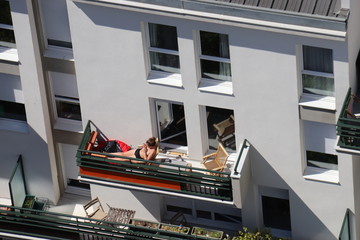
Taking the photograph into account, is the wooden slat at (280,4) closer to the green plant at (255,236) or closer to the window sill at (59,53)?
the window sill at (59,53)

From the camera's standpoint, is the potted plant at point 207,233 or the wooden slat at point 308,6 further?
the potted plant at point 207,233

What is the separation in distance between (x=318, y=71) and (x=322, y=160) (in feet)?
12.4

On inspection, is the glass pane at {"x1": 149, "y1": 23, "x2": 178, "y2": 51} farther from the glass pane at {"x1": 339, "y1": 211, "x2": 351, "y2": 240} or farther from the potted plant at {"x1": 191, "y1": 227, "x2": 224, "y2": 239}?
the glass pane at {"x1": 339, "y1": 211, "x2": 351, "y2": 240}

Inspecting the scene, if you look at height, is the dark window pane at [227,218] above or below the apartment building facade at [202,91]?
below

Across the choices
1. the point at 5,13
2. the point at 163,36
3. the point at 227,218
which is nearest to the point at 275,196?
the point at 227,218

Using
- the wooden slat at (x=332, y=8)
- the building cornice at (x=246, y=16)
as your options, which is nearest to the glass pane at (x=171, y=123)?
the building cornice at (x=246, y=16)

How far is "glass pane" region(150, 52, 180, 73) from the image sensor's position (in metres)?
48.1

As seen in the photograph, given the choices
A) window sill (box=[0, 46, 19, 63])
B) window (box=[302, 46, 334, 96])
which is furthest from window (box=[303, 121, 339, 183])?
window sill (box=[0, 46, 19, 63])

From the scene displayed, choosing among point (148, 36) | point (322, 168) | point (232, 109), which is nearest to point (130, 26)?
point (148, 36)

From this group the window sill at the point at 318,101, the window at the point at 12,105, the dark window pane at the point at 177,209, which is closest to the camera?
the window sill at the point at 318,101

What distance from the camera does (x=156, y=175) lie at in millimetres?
48750

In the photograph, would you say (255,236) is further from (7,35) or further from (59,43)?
(7,35)

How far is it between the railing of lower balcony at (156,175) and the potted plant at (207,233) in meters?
2.22

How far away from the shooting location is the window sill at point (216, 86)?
47469 millimetres
